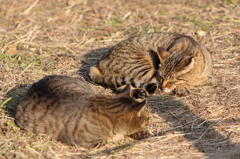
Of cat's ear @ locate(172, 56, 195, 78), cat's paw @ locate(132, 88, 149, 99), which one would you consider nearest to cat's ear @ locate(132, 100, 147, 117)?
cat's paw @ locate(132, 88, 149, 99)

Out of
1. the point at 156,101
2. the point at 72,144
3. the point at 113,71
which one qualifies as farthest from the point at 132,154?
the point at 113,71

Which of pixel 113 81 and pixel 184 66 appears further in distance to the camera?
pixel 113 81

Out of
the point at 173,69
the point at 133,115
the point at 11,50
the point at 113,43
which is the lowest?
the point at 113,43

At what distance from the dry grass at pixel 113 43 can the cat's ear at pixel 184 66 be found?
1.38 feet

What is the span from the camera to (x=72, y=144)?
4332 millimetres

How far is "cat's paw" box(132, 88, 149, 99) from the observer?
18.9 ft

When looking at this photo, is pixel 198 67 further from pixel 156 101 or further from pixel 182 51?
pixel 156 101

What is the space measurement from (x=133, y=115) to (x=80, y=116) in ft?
2.24

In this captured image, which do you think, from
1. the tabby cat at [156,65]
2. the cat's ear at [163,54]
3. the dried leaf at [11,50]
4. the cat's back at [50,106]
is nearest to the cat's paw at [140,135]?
the cat's back at [50,106]

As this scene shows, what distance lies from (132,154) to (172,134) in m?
0.75

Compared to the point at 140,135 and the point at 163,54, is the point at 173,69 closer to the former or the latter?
the point at 163,54

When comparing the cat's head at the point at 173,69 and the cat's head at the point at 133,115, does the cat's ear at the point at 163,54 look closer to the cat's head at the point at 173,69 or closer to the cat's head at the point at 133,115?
the cat's head at the point at 173,69

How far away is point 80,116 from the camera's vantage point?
4.32 metres

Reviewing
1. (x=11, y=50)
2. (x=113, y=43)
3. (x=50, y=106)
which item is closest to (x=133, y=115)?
(x=50, y=106)
